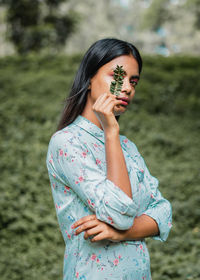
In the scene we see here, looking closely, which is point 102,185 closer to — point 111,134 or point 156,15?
point 111,134

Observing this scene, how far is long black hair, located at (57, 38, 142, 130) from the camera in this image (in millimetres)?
1615

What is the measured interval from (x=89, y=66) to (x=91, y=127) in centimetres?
31

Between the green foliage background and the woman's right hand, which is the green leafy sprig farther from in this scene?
the green foliage background

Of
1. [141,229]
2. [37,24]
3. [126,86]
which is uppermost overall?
[37,24]

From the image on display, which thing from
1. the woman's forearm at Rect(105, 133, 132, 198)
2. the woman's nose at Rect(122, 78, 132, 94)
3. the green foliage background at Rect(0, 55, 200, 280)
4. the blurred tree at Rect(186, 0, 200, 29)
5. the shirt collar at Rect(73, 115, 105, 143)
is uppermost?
the blurred tree at Rect(186, 0, 200, 29)

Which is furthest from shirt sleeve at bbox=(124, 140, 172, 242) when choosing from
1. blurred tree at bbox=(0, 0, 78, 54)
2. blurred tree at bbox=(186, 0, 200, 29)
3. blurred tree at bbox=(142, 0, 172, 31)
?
blurred tree at bbox=(142, 0, 172, 31)

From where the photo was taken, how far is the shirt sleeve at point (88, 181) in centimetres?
129

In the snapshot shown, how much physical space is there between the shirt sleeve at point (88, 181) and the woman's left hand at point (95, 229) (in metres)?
0.03

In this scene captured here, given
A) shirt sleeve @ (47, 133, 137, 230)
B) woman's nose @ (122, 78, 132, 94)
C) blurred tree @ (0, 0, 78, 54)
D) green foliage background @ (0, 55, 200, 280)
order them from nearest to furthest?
1. shirt sleeve @ (47, 133, 137, 230)
2. woman's nose @ (122, 78, 132, 94)
3. green foliage background @ (0, 55, 200, 280)
4. blurred tree @ (0, 0, 78, 54)

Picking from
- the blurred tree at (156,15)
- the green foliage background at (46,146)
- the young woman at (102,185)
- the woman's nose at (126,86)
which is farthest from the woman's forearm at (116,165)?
the blurred tree at (156,15)

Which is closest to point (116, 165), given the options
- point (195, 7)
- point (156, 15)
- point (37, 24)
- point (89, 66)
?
point (89, 66)

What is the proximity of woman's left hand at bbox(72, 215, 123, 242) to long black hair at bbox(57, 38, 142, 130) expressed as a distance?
21.7 inches

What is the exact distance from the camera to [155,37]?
94.7 feet

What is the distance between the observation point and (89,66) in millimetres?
1667
